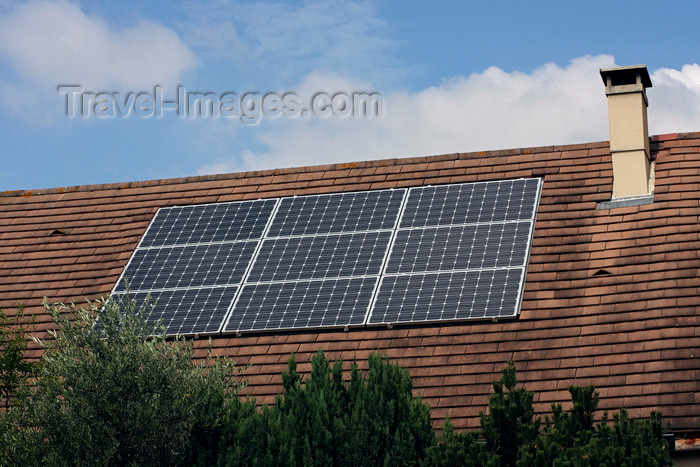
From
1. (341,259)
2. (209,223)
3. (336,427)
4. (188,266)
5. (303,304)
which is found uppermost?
(209,223)

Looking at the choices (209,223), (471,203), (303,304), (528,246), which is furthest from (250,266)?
(528,246)

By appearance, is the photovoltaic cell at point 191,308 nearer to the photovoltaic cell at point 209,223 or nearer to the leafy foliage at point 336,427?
the photovoltaic cell at point 209,223

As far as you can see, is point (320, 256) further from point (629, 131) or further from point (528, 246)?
point (629, 131)

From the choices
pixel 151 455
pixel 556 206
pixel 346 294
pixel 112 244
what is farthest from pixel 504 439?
pixel 112 244

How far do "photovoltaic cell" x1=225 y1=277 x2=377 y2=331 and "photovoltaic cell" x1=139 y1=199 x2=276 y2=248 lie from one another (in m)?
1.95

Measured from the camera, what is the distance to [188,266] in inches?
759

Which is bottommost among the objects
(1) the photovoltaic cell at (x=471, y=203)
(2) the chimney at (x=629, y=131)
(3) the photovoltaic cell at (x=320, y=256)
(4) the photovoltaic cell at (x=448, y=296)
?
(4) the photovoltaic cell at (x=448, y=296)

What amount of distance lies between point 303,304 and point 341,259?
131cm

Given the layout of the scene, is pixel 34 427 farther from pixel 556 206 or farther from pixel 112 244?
pixel 556 206

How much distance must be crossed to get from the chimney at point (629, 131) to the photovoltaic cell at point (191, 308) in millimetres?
7356

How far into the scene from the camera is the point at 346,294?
1756 cm

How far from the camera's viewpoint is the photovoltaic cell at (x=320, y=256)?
59.7ft

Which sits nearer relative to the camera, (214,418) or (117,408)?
(117,408)

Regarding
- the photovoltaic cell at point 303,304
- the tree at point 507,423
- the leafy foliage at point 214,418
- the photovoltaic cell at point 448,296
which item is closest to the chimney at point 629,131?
the photovoltaic cell at point 448,296
